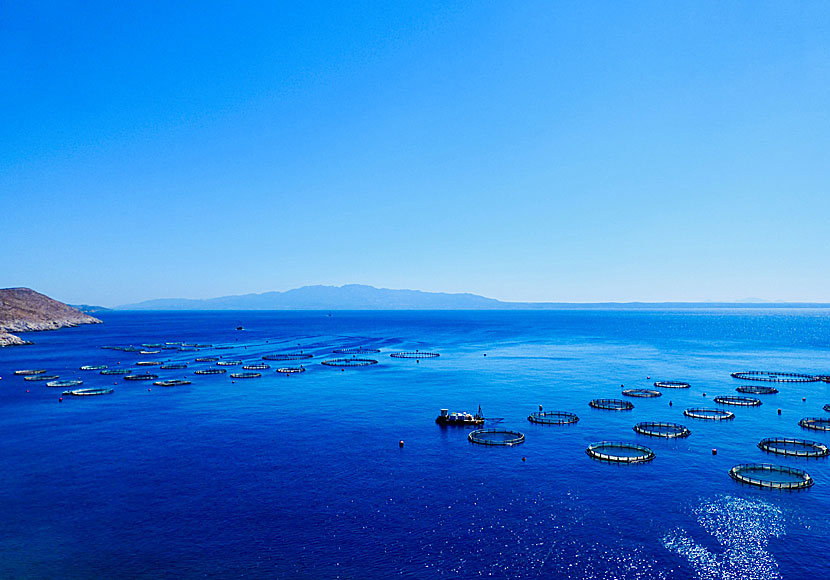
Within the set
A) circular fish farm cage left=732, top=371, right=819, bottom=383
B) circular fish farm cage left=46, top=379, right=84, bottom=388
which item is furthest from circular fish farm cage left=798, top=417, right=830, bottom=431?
circular fish farm cage left=46, top=379, right=84, bottom=388

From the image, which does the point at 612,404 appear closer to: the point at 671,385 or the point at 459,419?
the point at 671,385

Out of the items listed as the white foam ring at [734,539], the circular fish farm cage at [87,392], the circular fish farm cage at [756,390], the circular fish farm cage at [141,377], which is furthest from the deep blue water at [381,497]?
the circular fish farm cage at [141,377]

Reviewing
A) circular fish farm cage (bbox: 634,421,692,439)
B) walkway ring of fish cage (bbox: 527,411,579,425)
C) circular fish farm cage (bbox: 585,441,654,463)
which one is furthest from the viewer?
walkway ring of fish cage (bbox: 527,411,579,425)

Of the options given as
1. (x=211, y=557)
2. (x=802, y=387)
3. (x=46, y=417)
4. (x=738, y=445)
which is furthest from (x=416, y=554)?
(x=802, y=387)

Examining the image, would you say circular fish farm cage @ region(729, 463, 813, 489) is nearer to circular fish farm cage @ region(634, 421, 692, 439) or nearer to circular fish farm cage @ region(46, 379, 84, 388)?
circular fish farm cage @ region(634, 421, 692, 439)

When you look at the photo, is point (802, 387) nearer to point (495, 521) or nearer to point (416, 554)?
point (495, 521)

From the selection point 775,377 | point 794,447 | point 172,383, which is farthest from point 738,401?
point 172,383

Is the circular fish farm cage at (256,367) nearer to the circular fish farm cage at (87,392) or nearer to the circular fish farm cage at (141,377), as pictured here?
the circular fish farm cage at (141,377)

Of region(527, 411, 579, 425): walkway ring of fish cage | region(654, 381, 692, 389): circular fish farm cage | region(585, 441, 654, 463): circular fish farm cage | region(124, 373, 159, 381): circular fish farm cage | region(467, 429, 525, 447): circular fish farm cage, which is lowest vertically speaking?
region(585, 441, 654, 463): circular fish farm cage
